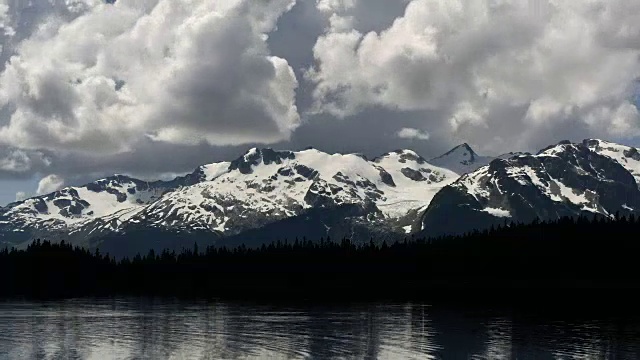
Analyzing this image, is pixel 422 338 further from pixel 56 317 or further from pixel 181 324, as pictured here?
pixel 56 317

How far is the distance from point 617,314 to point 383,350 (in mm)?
68625

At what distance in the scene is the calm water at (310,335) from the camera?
9938cm

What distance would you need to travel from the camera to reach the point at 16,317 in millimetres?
155750

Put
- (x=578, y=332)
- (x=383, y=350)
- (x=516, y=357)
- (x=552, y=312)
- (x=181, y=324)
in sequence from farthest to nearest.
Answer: (x=552, y=312)
(x=181, y=324)
(x=578, y=332)
(x=383, y=350)
(x=516, y=357)

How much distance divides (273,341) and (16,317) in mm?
66016

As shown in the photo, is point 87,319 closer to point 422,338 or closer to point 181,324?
point 181,324

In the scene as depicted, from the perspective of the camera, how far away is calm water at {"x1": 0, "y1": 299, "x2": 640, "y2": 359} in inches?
3912

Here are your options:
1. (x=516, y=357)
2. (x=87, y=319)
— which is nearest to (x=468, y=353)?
(x=516, y=357)

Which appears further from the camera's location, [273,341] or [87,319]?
[87,319]

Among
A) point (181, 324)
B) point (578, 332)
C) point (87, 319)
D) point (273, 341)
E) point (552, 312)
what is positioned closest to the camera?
point (273, 341)

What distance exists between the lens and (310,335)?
395ft

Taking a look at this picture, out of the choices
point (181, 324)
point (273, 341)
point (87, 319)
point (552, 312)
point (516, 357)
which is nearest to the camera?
point (516, 357)

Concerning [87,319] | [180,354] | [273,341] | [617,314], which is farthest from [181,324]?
[617,314]

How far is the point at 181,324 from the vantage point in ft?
462
